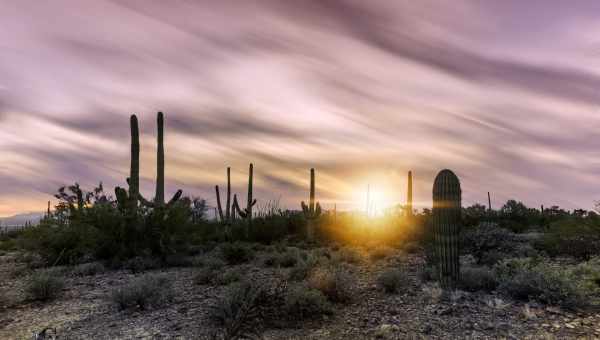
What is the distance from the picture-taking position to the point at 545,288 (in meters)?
7.40

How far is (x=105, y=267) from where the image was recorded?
40.0ft

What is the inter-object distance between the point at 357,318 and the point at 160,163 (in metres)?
16.0

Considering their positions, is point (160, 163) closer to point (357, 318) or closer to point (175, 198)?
point (175, 198)

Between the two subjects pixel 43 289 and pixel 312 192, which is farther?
pixel 312 192

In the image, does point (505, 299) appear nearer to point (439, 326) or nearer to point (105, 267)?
point (439, 326)

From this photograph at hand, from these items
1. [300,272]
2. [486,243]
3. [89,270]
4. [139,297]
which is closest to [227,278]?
[300,272]

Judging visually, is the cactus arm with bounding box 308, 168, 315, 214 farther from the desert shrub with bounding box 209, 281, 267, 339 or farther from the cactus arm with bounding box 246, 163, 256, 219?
the desert shrub with bounding box 209, 281, 267, 339

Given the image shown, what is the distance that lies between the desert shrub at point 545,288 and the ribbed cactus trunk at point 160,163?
52.4 feet

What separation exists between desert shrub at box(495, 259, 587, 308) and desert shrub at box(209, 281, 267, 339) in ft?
14.6

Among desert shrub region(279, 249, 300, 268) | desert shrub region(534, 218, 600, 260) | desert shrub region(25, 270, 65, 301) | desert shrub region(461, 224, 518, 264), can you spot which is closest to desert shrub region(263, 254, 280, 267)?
desert shrub region(279, 249, 300, 268)

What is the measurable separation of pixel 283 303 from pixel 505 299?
12.8ft

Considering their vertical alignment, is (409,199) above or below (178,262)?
above

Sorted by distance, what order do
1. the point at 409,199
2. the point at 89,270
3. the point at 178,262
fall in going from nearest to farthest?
the point at 89,270 < the point at 178,262 < the point at 409,199

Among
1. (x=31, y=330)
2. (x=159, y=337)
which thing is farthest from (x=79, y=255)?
(x=159, y=337)
